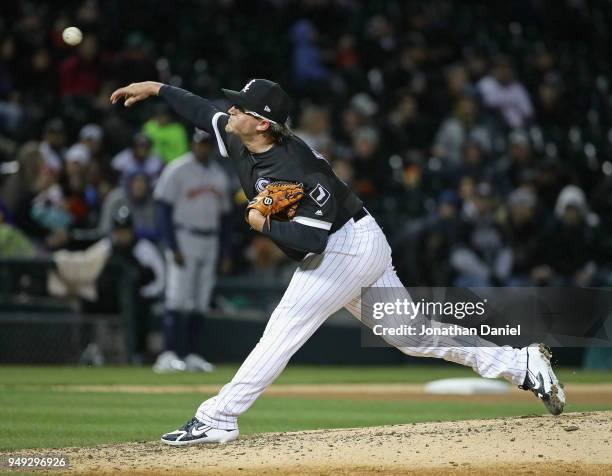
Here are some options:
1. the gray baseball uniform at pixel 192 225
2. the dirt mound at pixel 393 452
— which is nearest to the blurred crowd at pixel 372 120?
the gray baseball uniform at pixel 192 225

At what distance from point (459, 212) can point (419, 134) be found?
2675 millimetres

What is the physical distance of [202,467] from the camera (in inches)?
215

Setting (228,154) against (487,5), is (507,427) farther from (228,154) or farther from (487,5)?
(487,5)

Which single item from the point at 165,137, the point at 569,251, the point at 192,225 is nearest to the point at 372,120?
the point at 165,137

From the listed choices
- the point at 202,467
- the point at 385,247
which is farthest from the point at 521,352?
the point at 202,467

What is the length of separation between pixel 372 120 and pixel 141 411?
329 inches

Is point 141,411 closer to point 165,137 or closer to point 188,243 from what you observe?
point 188,243

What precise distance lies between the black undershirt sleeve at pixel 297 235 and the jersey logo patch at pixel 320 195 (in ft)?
0.45

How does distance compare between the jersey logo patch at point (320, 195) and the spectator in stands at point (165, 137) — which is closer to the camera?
the jersey logo patch at point (320, 195)

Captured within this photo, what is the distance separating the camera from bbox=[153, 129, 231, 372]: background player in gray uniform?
11.8 meters

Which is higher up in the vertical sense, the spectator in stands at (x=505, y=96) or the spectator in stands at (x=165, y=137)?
the spectator in stands at (x=505, y=96)

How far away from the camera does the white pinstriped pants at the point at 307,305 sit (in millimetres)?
5902

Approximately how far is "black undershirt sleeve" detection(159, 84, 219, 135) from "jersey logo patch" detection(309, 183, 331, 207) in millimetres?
829

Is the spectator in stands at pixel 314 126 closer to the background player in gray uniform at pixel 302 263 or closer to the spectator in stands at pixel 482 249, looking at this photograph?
the spectator in stands at pixel 482 249
